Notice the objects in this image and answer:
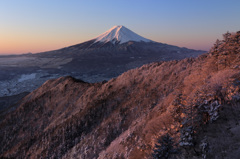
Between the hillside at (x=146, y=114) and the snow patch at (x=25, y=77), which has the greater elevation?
the hillside at (x=146, y=114)

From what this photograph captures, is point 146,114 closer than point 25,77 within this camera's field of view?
Yes

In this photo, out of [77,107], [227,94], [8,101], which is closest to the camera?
[227,94]

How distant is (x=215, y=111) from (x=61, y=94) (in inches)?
1207

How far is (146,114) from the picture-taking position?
43.2 ft

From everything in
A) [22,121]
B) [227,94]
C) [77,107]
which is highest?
[227,94]

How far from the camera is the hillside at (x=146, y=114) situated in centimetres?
630

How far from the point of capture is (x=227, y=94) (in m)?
7.23

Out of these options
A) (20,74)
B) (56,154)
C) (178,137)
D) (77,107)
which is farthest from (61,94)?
(20,74)

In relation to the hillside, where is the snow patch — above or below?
below

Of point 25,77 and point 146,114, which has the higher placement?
point 146,114

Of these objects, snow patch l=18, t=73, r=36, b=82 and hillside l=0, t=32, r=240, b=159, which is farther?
snow patch l=18, t=73, r=36, b=82

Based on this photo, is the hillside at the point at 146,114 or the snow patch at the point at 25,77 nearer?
the hillside at the point at 146,114

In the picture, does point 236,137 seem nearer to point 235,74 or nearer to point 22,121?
point 235,74

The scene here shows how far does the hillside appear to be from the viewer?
6.30 metres
